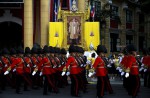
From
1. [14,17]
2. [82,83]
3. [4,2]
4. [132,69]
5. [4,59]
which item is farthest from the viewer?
[14,17]

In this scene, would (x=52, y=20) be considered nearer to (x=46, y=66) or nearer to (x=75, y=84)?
(x=46, y=66)

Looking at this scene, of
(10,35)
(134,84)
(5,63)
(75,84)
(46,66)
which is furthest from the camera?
(10,35)

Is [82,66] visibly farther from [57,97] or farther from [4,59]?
[4,59]

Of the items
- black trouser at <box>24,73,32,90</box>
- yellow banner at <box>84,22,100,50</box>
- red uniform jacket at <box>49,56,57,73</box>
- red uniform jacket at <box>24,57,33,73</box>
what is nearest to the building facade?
yellow banner at <box>84,22,100,50</box>

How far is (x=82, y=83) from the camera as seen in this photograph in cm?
1706

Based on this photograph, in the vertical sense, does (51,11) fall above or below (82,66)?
above

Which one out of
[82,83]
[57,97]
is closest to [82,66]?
[82,83]

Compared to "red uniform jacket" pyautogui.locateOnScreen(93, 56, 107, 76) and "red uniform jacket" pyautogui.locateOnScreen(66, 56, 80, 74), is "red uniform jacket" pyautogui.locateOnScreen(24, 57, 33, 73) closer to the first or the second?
"red uniform jacket" pyautogui.locateOnScreen(66, 56, 80, 74)

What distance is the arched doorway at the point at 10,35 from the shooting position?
1446 inches

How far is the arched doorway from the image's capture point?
36719mm

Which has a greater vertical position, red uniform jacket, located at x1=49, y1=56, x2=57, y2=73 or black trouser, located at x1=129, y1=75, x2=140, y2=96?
red uniform jacket, located at x1=49, y1=56, x2=57, y2=73

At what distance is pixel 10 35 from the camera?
123 ft

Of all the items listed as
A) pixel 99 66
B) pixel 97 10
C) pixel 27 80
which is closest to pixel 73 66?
pixel 99 66

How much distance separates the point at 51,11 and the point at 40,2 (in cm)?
116
